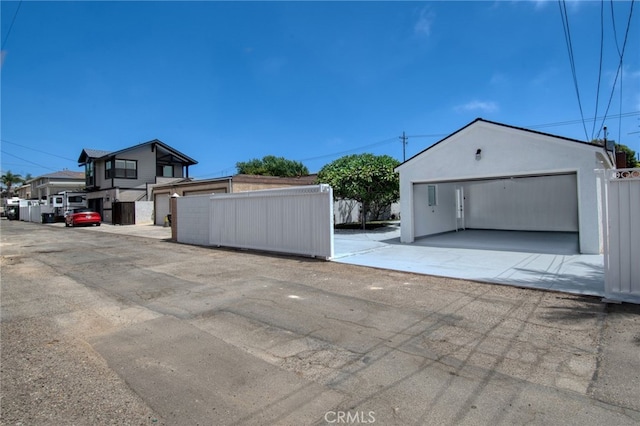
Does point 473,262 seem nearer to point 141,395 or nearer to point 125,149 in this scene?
point 141,395

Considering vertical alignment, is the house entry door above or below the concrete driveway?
above

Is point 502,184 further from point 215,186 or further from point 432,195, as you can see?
point 215,186

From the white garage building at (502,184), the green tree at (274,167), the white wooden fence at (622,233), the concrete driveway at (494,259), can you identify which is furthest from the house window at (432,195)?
the green tree at (274,167)

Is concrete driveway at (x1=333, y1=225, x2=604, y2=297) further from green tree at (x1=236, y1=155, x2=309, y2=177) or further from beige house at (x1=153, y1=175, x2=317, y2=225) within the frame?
green tree at (x1=236, y1=155, x2=309, y2=177)

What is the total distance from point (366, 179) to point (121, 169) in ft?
79.6

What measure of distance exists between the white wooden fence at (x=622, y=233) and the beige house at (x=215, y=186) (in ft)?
61.0

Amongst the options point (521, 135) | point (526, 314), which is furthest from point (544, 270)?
point (521, 135)

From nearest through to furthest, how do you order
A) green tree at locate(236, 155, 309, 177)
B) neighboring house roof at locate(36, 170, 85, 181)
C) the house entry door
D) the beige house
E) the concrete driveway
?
1. the concrete driveway
2. the house entry door
3. the beige house
4. neighboring house roof at locate(36, 170, 85, 181)
5. green tree at locate(236, 155, 309, 177)

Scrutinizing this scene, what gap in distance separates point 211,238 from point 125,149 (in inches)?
867

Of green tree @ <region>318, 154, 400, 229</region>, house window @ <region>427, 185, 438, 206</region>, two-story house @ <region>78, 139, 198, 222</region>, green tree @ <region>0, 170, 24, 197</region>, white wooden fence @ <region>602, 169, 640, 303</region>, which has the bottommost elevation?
white wooden fence @ <region>602, 169, 640, 303</region>

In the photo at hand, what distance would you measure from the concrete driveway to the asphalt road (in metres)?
0.92

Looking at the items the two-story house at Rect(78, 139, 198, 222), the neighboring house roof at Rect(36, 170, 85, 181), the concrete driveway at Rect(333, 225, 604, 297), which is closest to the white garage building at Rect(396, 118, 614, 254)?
the concrete driveway at Rect(333, 225, 604, 297)

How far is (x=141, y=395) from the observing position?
314cm

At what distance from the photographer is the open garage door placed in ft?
53.2
